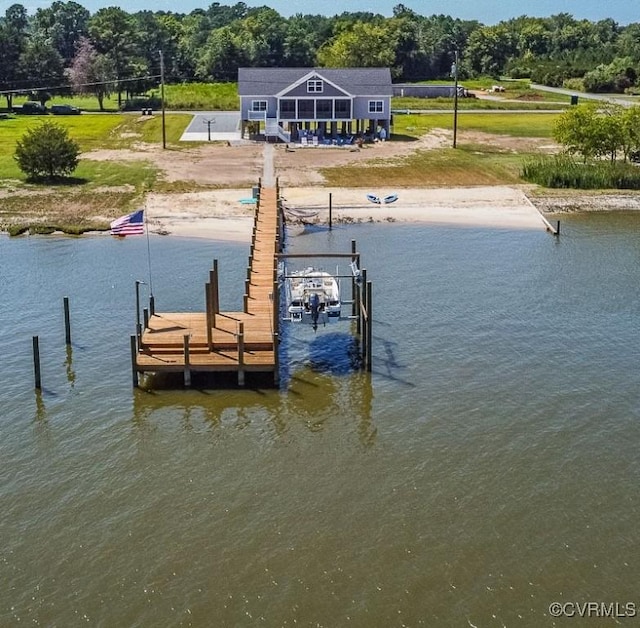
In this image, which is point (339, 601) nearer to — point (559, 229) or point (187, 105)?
point (559, 229)

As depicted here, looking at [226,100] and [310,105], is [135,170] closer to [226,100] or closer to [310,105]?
[310,105]

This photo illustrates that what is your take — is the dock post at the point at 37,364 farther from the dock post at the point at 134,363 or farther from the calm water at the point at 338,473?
the dock post at the point at 134,363

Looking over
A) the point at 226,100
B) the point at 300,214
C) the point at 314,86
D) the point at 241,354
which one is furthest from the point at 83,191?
the point at 226,100

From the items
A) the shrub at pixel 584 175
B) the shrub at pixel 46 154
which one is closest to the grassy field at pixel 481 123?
the shrub at pixel 584 175

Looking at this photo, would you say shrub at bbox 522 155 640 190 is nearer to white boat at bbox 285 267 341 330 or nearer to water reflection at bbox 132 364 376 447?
white boat at bbox 285 267 341 330

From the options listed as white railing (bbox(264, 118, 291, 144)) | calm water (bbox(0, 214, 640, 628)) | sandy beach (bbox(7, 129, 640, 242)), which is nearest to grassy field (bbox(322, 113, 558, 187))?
sandy beach (bbox(7, 129, 640, 242))

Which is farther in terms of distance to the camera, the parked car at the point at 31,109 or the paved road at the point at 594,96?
the paved road at the point at 594,96
